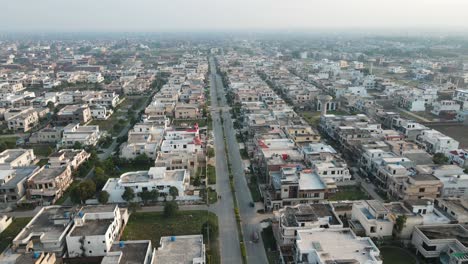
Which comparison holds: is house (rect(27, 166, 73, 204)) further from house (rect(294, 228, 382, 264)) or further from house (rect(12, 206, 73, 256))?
house (rect(294, 228, 382, 264))

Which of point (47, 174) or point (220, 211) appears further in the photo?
point (47, 174)

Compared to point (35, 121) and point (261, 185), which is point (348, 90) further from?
point (35, 121)

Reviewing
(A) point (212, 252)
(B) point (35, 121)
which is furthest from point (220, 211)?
(B) point (35, 121)

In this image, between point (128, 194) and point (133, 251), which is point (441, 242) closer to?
point (133, 251)

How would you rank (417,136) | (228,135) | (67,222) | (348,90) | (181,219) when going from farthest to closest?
(348,90), (228,135), (417,136), (181,219), (67,222)

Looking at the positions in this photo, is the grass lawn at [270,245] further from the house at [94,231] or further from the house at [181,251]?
the house at [94,231]

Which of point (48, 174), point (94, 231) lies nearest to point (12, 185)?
point (48, 174)
